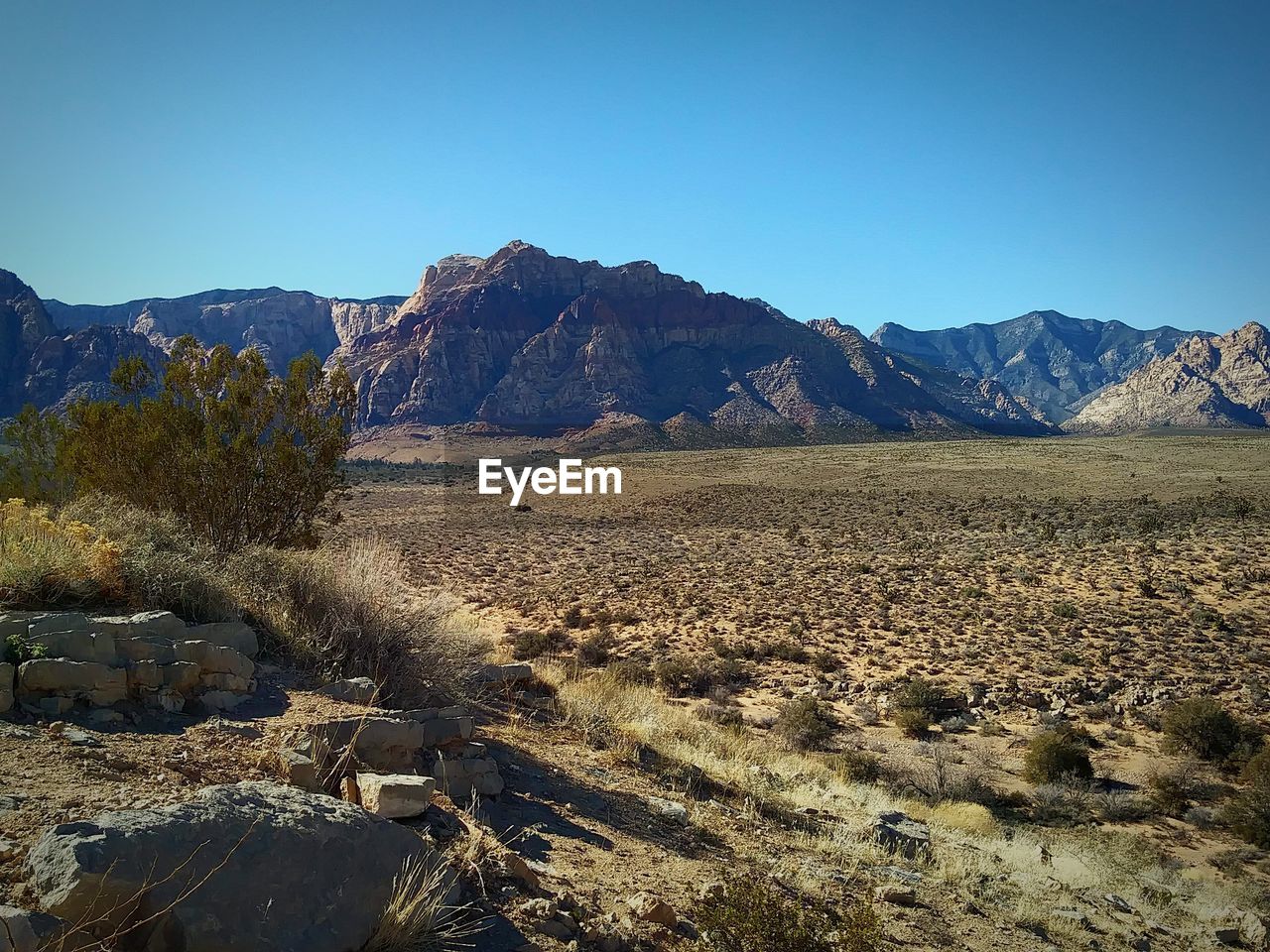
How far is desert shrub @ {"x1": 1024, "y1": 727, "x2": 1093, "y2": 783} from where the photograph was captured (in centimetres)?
1014

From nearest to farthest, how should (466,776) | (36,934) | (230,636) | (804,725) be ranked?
1. (36,934)
2. (466,776)
3. (230,636)
4. (804,725)

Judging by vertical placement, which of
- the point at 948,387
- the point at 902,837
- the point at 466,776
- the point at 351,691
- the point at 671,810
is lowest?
the point at 902,837

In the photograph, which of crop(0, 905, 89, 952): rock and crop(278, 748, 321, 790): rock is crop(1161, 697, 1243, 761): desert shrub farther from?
crop(0, 905, 89, 952): rock

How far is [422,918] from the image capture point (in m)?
3.57

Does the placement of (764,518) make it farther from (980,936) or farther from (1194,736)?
(980,936)

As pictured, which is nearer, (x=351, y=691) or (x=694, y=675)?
(x=351, y=691)

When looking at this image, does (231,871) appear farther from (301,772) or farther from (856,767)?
(856,767)

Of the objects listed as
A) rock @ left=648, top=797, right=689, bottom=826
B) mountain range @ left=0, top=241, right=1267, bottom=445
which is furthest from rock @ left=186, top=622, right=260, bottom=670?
mountain range @ left=0, top=241, right=1267, bottom=445

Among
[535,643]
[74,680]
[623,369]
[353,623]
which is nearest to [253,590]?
Answer: [353,623]

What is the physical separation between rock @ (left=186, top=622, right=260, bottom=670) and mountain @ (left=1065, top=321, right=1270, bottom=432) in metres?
177

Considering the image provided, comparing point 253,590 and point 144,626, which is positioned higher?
point 144,626

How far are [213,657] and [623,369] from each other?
462 ft

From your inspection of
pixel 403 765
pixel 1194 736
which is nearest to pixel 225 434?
pixel 403 765

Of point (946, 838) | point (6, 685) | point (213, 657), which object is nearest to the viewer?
point (6, 685)
